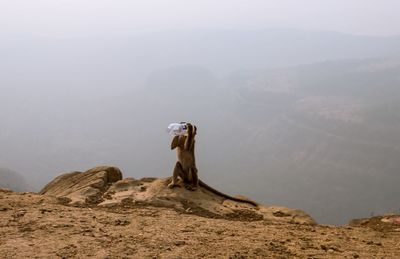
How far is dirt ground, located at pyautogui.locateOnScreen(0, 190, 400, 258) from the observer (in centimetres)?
818

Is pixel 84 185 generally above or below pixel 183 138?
below

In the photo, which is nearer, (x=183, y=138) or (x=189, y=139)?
(x=189, y=139)

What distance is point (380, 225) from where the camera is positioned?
1145 centimetres

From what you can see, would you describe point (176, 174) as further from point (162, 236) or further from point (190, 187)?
point (162, 236)

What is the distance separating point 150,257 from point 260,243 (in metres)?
2.34

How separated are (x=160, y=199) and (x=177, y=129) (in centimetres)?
210

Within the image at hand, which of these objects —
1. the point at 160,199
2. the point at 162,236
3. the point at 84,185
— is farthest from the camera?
the point at 84,185

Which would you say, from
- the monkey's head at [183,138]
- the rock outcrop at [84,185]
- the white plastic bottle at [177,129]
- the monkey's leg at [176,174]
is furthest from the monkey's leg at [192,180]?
→ the rock outcrop at [84,185]

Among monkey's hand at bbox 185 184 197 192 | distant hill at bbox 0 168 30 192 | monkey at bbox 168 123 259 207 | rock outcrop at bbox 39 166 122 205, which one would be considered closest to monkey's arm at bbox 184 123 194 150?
monkey at bbox 168 123 259 207

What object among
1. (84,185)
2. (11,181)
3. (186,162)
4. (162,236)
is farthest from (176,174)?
(11,181)

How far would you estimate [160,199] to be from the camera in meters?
12.6

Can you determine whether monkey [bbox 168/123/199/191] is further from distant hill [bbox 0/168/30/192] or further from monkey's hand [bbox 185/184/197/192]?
distant hill [bbox 0/168/30/192]

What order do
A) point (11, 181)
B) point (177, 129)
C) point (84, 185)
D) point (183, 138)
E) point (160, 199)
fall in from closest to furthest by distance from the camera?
1. point (160, 199)
2. point (177, 129)
3. point (183, 138)
4. point (84, 185)
5. point (11, 181)

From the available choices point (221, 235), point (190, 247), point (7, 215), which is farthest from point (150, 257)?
point (7, 215)
